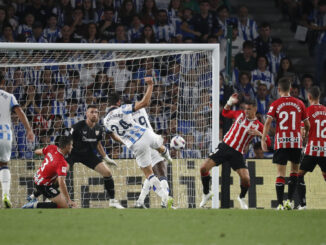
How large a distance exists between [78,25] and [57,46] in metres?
4.14

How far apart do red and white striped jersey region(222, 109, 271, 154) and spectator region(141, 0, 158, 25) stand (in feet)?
16.9

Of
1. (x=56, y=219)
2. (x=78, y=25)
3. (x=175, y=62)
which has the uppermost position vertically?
(x=78, y=25)

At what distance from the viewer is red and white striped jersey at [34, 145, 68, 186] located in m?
10.8

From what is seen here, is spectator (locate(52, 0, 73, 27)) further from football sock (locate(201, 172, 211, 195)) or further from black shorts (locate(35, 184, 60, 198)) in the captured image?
football sock (locate(201, 172, 211, 195))

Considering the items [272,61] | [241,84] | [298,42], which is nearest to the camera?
[241,84]

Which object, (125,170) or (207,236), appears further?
(125,170)

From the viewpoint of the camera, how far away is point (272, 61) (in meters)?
16.1

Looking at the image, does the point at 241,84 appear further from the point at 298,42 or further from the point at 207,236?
the point at 207,236

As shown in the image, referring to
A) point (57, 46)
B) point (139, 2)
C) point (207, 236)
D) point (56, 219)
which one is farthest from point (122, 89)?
point (207, 236)

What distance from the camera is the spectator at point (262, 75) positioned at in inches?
605

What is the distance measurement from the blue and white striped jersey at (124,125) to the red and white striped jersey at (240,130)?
4.40 feet

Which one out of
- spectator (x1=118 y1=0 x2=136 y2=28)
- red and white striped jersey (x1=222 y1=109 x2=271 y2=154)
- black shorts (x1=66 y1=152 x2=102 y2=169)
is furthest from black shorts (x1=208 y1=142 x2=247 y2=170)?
spectator (x1=118 y1=0 x2=136 y2=28)

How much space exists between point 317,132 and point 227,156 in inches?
57.7

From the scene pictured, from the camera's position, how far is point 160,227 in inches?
286
